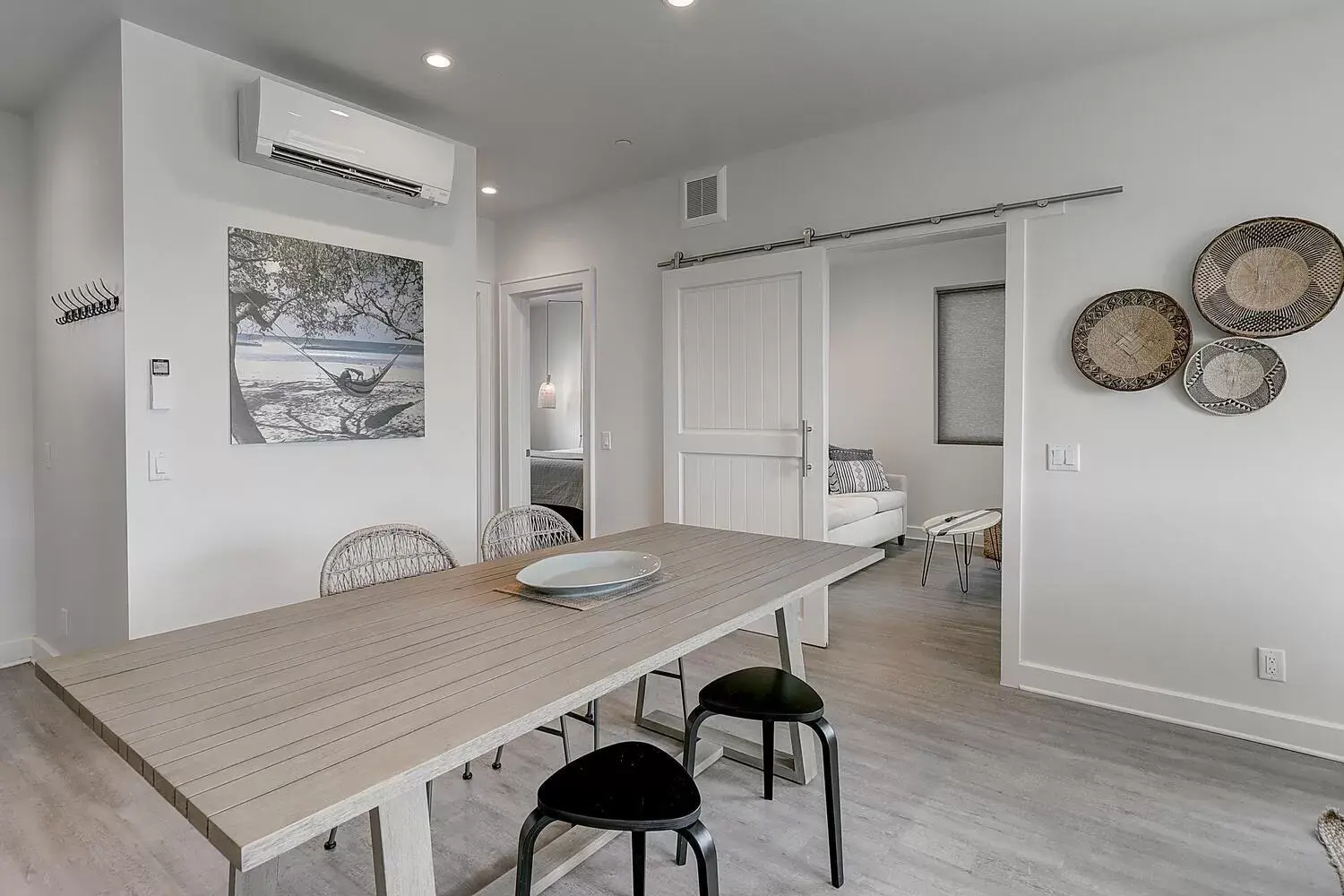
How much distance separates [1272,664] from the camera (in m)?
2.62

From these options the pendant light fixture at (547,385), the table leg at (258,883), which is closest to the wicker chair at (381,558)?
the table leg at (258,883)

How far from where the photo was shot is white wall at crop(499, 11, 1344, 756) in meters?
2.54

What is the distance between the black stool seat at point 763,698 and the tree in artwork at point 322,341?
81.6 inches

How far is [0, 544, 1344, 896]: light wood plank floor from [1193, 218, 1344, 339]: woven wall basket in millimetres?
1544

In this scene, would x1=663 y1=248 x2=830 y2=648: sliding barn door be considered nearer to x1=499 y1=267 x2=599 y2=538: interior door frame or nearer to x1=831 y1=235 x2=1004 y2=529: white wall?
x1=499 y1=267 x2=599 y2=538: interior door frame

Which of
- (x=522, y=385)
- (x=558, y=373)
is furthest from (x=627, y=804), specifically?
(x=558, y=373)

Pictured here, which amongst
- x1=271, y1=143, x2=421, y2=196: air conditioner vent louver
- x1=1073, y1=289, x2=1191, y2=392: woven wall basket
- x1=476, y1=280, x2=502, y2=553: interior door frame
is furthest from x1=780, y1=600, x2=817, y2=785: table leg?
x1=476, y1=280, x2=502, y2=553: interior door frame

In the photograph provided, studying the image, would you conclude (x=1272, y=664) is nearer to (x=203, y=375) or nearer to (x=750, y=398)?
(x=750, y=398)

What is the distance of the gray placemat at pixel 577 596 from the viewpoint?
67.2 inches

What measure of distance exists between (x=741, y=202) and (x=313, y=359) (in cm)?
233

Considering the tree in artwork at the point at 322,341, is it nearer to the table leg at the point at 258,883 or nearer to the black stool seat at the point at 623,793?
the table leg at the point at 258,883

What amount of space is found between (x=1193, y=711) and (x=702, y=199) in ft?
10.9

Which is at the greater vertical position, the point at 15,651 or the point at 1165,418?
the point at 1165,418

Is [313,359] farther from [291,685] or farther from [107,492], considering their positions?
[291,685]
